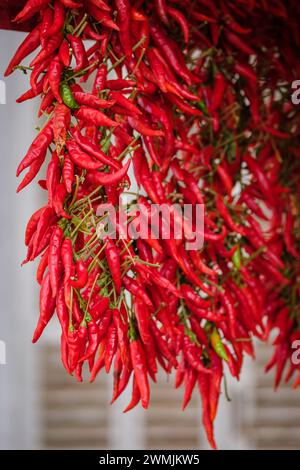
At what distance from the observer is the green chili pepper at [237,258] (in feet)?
5.61

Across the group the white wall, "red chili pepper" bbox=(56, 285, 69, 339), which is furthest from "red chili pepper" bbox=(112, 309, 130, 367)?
the white wall

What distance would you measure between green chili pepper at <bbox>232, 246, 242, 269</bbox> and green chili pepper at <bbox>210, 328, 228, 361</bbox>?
0.18m

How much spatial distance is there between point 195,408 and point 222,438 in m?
0.23

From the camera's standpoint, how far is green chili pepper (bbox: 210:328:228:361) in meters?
1.63

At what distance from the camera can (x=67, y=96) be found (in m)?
1.23

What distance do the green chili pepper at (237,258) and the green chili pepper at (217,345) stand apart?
0.18 metres

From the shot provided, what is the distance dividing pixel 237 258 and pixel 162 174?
36cm

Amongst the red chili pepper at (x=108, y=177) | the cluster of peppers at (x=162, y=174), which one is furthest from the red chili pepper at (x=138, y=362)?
the red chili pepper at (x=108, y=177)

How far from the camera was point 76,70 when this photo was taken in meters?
1.26

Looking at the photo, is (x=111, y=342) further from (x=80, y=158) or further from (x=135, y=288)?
(x=80, y=158)

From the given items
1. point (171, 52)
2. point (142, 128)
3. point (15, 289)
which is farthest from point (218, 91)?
point (15, 289)

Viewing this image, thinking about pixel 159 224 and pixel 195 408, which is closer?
pixel 159 224
